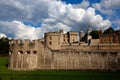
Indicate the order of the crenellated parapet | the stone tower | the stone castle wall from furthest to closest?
the stone tower
the crenellated parapet
the stone castle wall

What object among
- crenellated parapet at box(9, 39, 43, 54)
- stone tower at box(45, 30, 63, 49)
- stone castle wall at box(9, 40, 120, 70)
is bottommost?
stone castle wall at box(9, 40, 120, 70)

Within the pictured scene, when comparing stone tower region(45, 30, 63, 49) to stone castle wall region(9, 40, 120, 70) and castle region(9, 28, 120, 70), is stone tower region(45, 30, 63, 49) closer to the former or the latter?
castle region(9, 28, 120, 70)

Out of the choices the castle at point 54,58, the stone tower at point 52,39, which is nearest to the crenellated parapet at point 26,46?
the castle at point 54,58

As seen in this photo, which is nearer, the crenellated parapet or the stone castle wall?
the stone castle wall

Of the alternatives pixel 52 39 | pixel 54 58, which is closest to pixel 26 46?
pixel 54 58

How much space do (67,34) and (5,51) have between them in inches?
815

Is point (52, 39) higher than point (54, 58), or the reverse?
point (52, 39)

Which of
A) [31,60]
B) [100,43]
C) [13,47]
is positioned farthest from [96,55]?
[100,43]

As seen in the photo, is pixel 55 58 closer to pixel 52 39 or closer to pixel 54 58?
pixel 54 58

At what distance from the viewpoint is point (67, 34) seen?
3219 inches

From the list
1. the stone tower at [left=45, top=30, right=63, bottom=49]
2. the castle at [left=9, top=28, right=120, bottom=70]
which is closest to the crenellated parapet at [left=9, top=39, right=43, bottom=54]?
the castle at [left=9, top=28, right=120, bottom=70]

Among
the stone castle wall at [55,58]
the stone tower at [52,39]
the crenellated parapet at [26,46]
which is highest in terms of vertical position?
the stone tower at [52,39]

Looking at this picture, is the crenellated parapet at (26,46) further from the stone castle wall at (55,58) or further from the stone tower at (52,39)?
the stone tower at (52,39)

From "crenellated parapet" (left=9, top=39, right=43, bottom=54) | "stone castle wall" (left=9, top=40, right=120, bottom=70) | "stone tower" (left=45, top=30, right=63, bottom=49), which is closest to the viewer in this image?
"stone castle wall" (left=9, top=40, right=120, bottom=70)
